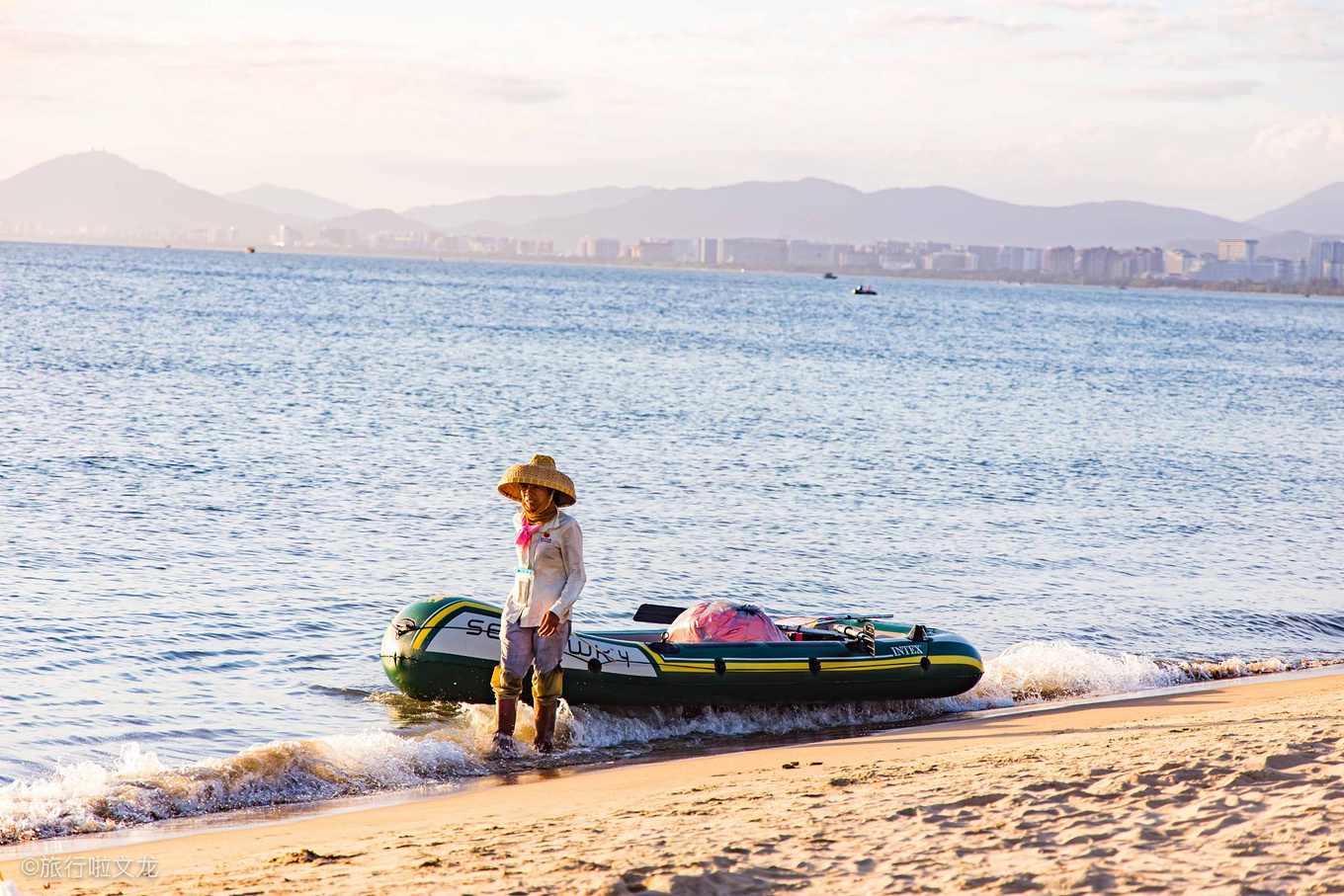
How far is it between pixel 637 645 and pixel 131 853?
13.2 ft

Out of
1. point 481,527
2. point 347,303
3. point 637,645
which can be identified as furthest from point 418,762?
point 347,303

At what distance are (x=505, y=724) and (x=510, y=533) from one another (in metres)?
7.31

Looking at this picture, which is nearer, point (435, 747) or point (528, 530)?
point (528, 530)

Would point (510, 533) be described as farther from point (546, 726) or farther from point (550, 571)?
point (550, 571)

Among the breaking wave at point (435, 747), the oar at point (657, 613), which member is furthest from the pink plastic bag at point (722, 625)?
the breaking wave at point (435, 747)

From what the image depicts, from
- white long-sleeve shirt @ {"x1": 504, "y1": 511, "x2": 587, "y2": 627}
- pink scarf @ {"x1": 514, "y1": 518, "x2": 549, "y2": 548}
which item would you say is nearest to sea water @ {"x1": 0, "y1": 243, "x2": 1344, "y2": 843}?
white long-sleeve shirt @ {"x1": 504, "y1": 511, "x2": 587, "y2": 627}

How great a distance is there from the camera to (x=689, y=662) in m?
9.37

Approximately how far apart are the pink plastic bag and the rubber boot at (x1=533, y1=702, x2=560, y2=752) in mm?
1593

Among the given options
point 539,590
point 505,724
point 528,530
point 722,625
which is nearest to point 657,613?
point 722,625

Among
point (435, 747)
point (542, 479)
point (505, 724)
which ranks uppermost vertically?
point (542, 479)

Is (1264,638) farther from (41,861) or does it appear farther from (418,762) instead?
(41,861)

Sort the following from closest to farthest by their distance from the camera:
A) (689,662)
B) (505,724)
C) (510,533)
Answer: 1. (505,724)
2. (689,662)
3. (510,533)

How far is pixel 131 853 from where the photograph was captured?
6098 millimetres

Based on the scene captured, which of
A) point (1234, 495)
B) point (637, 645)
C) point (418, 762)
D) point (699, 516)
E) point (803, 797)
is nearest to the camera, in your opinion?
point (803, 797)
